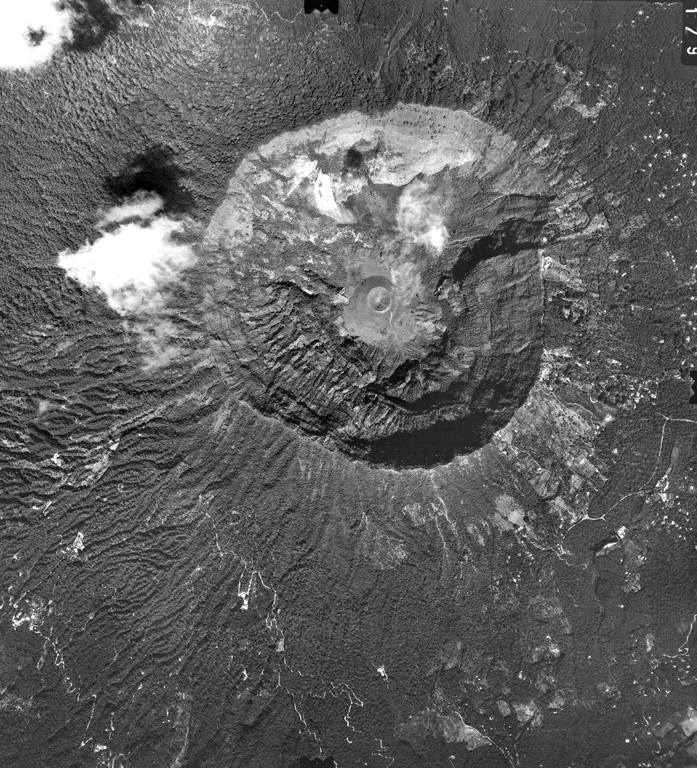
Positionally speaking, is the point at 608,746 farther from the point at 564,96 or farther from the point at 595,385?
the point at 564,96

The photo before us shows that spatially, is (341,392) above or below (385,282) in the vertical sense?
below

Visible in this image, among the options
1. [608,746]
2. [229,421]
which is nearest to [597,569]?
[608,746]

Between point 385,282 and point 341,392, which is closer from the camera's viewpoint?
point 341,392

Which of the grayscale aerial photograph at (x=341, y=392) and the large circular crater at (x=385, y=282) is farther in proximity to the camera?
the large circular crater at (x=385, y=282)

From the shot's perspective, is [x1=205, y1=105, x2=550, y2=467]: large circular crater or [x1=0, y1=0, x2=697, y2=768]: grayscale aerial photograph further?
[x1=205, y1=105, x2=550, y2=467]: large circular crater
